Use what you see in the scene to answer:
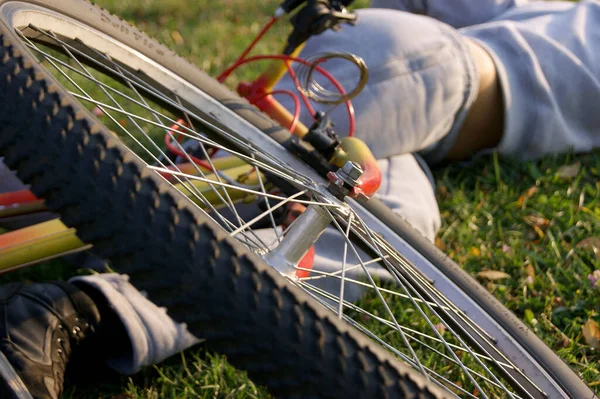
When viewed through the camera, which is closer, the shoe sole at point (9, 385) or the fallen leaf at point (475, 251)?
the shoe sole at point (9, 385)

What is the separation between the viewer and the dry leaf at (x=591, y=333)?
1.20m

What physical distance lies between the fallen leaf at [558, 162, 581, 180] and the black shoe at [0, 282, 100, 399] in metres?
1.18

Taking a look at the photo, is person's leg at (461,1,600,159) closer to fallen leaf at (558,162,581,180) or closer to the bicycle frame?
fallen leaf at (558,162,581,180)

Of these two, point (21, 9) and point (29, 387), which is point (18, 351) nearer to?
point (29, 387)

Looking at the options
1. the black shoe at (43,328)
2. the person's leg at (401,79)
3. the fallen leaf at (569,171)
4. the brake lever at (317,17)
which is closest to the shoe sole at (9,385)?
the black shoe at (43,328)

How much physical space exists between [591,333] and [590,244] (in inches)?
11.4

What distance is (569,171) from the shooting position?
1721mm

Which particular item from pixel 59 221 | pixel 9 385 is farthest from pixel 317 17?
pixel 9 385

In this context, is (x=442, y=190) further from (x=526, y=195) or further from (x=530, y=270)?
(x=530, y=270)

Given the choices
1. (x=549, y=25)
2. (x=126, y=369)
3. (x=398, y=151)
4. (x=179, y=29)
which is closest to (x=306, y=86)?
(x=398, y=151)

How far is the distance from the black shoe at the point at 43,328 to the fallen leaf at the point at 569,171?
118 centimetres

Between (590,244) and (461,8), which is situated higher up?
(461,8)

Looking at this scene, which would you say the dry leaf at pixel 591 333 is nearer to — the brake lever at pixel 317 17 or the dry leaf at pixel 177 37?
the brake lever at pixel 317 17

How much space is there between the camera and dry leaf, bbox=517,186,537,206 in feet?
5.26
